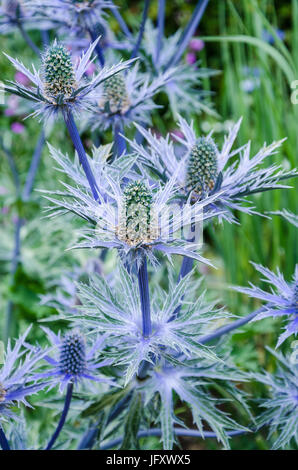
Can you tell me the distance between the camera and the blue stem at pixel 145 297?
36.0 inches

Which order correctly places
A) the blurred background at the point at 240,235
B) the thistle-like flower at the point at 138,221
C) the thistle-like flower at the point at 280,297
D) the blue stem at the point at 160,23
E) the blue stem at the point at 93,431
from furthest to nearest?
1. the blurred background at the point at 240,235
2. the blue stem at the point at 160,23
3. the blue stem at the point at 93,431
4. the thistle-like flower at the point at 280,297
5. the thistle-like flower at the point at 138,221

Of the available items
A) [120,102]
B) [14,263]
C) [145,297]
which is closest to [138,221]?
[145,297]

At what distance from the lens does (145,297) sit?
3.12 ft

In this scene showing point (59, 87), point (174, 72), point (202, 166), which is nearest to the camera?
point (59, 87)

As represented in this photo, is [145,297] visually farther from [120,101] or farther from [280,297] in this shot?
[120,101]

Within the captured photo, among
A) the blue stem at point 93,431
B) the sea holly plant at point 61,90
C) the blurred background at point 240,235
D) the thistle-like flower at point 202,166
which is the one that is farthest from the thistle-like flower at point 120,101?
the blue stem at point 93,431

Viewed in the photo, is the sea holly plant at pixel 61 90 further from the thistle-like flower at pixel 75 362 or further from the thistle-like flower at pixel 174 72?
the thistle-like flower at pixel 174 72

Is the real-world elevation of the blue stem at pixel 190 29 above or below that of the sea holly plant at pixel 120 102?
above

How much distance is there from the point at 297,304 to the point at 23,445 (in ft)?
2.40

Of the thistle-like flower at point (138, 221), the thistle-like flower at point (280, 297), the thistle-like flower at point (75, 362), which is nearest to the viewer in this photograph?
the thistle-like flower at point (138, 221)

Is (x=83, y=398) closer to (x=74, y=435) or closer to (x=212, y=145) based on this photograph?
(x=74, y=435)

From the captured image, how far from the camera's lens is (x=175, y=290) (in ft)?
3.33

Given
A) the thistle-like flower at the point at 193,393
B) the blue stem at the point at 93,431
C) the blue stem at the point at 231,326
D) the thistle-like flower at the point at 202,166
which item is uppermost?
the thistle-like flower at the point at 202,166

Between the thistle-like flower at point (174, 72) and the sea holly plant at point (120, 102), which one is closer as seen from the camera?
the sea holly plant at point (120, 102)
